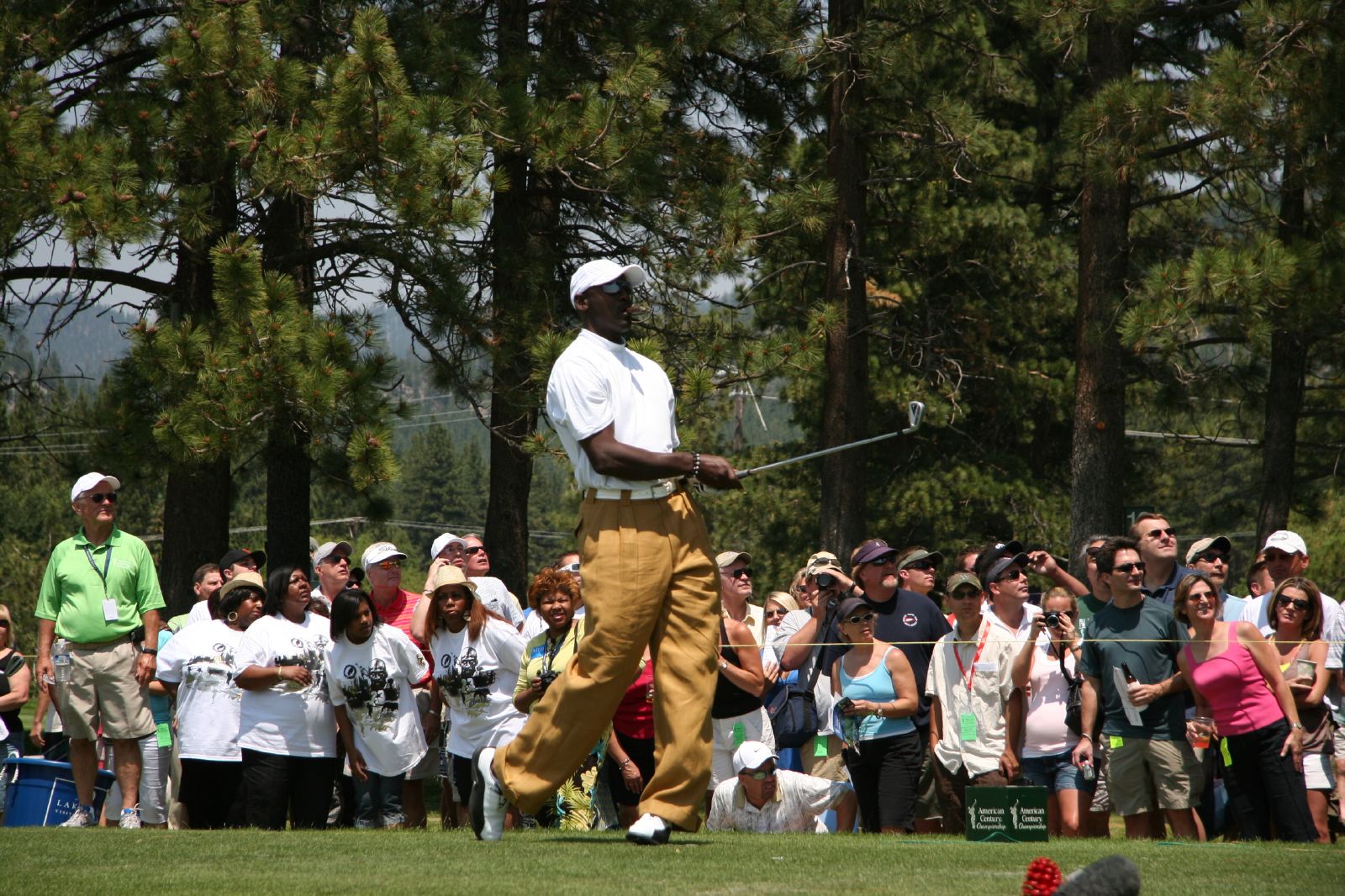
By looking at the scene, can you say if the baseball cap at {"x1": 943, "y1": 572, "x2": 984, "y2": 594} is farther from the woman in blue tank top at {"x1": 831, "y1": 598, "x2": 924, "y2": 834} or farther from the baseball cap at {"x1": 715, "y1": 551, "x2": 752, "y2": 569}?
the baseball cap at {"x1": 715, "y1": 551, "x2": 752, "y2": 569}

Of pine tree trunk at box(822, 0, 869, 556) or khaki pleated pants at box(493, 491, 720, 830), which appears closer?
khaki pleated pants at box(493, 491, 720, 830)

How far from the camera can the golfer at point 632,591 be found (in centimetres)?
529

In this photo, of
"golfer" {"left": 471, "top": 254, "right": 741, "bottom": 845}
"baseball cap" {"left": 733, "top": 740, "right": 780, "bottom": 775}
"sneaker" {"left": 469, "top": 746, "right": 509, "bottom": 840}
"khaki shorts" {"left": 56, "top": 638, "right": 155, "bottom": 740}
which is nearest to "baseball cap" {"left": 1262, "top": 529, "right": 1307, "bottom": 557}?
"baseball cap" {"left": 733, "top": 740, "right": 780, "bottom": 775}

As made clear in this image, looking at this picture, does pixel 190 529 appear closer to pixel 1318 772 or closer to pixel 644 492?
pixel 644 492

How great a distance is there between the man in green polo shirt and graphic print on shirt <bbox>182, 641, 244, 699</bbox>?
2.14 ft

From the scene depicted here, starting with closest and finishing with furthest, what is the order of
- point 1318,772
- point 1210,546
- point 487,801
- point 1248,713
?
point 487,801 < point 1248,713 < point 1318,772 < point 1210,546

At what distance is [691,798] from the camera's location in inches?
215

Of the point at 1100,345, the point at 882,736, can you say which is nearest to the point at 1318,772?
the point at 882,736

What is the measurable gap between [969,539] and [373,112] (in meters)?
18.4

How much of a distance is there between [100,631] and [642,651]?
5.21 m

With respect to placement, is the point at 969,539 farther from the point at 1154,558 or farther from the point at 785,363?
the point at 1154,558

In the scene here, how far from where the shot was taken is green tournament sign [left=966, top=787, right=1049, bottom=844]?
21.1 feet

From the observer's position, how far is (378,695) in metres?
8.45

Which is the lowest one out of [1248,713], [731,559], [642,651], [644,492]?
[1248,713]
